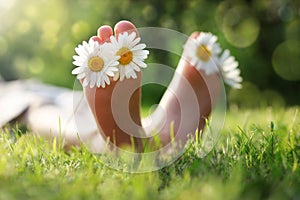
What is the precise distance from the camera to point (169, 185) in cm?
95

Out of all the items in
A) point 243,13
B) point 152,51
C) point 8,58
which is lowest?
point 8,58

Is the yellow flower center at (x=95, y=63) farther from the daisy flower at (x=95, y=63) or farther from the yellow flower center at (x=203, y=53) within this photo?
the yellow flower center at (x=203, y=53)

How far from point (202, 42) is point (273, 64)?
10.6 feet

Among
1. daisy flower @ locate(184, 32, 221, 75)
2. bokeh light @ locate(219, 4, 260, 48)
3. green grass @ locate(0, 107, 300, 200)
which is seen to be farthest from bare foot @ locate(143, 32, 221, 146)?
bokeh light @ locate(219, 4, 260, 48)

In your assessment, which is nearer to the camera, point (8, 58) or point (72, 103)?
point (72, 103)

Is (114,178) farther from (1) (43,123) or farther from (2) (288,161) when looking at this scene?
(1) (43,123)

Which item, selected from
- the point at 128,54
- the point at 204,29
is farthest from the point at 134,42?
the point at 204,29

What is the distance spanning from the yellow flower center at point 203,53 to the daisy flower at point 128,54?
0.35 meters

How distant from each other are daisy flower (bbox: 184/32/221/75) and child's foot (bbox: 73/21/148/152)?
1.04 ft

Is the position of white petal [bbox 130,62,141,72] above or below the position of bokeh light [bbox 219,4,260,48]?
below

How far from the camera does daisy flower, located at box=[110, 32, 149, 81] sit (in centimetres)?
122

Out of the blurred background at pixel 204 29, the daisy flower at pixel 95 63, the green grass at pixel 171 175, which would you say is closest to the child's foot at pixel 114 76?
the daisy flower at pixel 95 63

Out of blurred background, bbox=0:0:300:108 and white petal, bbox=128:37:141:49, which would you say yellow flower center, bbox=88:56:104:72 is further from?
blurred background, bbox=0:0:300:108

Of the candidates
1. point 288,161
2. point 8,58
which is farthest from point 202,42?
point 8,58
